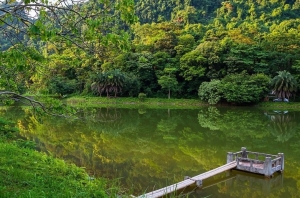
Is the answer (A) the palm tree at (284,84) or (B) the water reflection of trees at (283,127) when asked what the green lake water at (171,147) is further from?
(A) the palm tree at (284,84)

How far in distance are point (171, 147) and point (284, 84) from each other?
20620mm

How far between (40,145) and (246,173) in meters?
8.85

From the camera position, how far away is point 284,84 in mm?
30281

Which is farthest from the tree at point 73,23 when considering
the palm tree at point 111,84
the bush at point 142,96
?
the bush at point 142,96

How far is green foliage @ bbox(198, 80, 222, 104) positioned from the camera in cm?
3149

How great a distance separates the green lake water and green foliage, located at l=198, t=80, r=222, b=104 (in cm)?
847

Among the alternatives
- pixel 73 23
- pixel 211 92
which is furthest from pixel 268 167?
pixel 211 92

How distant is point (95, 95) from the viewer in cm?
3709

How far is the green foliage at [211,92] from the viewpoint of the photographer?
31492 mm

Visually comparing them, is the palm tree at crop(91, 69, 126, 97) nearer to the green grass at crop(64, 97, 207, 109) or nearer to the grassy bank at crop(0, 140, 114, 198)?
the green grass at crop(64, 97, 207, 109)

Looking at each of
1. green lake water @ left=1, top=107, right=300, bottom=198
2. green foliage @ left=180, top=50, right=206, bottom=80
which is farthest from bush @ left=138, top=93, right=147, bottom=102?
green lake water @ left=1, top=107, right=300, bottom=198

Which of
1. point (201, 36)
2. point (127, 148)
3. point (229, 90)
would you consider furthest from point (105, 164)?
point (201, 36)

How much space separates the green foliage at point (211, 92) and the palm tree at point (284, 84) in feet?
17.5

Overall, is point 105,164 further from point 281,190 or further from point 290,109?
point 290,109
